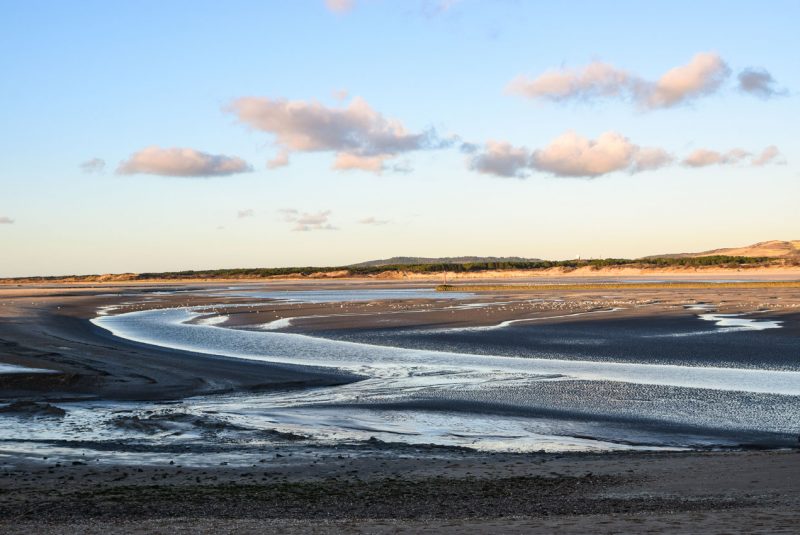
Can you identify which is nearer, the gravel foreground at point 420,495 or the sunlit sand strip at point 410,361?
the gravel foreground at point 420,495

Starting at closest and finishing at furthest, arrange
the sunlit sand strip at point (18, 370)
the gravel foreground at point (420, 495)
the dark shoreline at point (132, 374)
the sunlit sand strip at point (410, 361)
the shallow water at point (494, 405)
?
1. the gravel foreground at point (420, 495)
2. the shallow water at point (494, 405)
3. the dark shoreline at point (132, 374)
4. the sunlit sand strip at point (410, 361)
5. the sunlit sand strip at point (18, 370)

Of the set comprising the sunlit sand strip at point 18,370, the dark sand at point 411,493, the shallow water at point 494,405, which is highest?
the sunlit sand strip at point 18,370

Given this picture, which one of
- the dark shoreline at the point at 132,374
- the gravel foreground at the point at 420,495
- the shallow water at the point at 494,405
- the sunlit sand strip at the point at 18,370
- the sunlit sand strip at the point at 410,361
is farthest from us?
the sunlit sand strip at the point at 18,370

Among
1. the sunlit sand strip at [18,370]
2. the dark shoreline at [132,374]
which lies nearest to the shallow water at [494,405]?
the dark shoreline at [132,374]

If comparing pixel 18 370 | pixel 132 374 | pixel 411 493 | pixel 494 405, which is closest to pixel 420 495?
pixel 411 493

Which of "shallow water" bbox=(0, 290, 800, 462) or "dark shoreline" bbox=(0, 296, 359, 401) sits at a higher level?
"dark shoreline" bbox=(0, 296, 359, 401)

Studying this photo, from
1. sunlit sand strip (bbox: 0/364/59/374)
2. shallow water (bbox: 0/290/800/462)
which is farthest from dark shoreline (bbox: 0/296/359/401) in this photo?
shallow water (bbox: 0/290/800/462)

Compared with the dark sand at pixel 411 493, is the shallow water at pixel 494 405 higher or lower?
lower

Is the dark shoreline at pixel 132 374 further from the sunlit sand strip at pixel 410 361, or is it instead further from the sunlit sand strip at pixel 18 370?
the sunlit sand strip at pixel 410 361

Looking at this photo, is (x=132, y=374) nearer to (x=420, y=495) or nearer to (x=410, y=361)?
(x=410, y=361)

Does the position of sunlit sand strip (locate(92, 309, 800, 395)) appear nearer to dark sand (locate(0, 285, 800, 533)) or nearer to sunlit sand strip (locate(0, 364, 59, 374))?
sunlit sand strip (locate(0, 364, 59, 374))

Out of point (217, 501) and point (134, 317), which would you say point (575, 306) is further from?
point (217, 501)

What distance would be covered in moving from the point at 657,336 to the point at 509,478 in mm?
22898

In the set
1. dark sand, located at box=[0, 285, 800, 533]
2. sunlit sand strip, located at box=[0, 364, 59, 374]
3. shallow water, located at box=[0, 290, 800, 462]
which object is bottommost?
shallow water, located at box=[0, 290, 800, 462]
